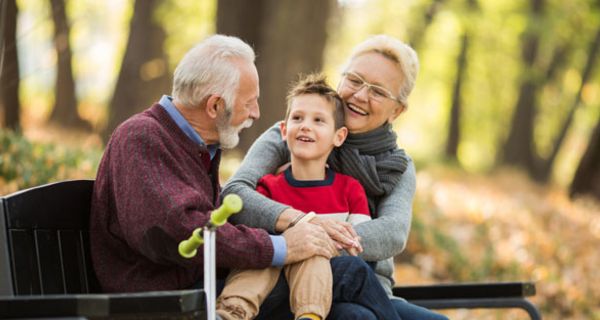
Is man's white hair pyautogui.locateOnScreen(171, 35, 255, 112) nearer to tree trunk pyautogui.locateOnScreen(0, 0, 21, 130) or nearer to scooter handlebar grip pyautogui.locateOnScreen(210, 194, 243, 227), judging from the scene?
scooter handlebar grip pyautogui.locateOnScreen(210, 194, 243, 227)

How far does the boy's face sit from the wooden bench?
86cm

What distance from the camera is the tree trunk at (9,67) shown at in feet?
19.5

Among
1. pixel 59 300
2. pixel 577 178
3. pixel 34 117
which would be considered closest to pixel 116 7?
pixel 34 117

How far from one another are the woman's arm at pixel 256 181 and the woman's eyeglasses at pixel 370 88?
39 centimetres

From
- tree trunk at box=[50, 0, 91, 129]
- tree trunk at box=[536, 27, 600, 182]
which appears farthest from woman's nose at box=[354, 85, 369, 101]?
tree trunk at box=[536, 27, 600, 182]

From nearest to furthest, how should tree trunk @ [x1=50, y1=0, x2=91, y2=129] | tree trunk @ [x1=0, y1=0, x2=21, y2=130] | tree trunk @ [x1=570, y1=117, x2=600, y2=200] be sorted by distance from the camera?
tree trunk @ [x1=0, y1=0, x2=21, y2=130]
tree trunk @ [x1=570, y1=117, x2=600, y2=200]
tree trunk @ [x1=50, y1=0, x2=91, y2=129]

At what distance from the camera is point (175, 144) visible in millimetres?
3309

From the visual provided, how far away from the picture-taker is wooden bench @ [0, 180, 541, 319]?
252cm

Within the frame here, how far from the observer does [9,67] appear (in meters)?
7.15

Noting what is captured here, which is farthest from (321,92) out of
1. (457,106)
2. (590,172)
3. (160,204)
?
(457,106)

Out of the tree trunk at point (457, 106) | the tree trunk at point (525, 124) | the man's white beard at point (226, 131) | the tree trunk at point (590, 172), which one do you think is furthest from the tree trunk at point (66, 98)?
the man's white beard at point (226, 131)

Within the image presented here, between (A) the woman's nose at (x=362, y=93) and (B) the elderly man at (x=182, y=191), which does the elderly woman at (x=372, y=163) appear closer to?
(A) the woman's nose at (x=362, y=93)

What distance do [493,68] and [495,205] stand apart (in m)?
16.5

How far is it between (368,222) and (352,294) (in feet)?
1.72
